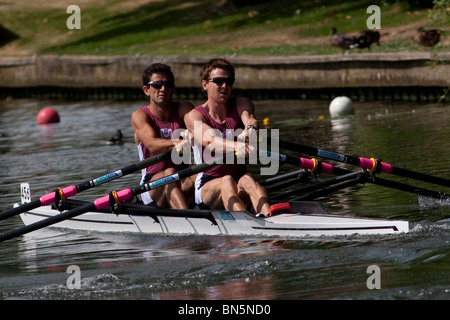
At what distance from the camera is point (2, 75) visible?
3509cm

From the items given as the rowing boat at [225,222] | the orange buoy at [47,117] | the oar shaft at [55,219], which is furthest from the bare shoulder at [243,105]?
the orange buoy at [47,117]

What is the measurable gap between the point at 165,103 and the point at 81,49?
2482 centimetres

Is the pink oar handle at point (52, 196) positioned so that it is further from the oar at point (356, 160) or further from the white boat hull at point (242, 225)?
the oar at point (356, 160)

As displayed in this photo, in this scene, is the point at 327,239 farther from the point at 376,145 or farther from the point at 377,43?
→ the point at 377,43

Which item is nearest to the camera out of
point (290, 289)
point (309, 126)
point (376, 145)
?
point (290, 289)

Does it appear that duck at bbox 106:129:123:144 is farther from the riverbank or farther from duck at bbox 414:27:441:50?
duck at bbox 414:27:441:50

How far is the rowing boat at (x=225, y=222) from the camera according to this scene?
393 inches

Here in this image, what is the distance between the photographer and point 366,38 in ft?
81.1

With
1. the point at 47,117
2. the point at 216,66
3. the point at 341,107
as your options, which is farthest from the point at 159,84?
the point at 47,117

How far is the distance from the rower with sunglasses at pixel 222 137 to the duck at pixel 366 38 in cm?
1415

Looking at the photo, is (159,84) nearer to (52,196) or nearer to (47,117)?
(52,196)

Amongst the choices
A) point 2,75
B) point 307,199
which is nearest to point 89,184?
point 307,199

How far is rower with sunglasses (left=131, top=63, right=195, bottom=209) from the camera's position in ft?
37.5

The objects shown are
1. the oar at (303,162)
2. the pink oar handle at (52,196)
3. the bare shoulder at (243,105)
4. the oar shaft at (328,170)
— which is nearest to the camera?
the oar at (303,162)
